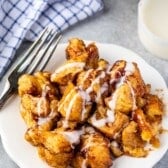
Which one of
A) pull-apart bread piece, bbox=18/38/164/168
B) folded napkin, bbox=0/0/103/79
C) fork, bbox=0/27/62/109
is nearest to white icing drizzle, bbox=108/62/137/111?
pull-apart bread piece, bbox=18/38/164/168

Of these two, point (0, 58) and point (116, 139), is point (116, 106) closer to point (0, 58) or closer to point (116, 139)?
point (116, 139)

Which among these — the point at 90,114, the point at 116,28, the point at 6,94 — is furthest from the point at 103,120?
the point at 116,28

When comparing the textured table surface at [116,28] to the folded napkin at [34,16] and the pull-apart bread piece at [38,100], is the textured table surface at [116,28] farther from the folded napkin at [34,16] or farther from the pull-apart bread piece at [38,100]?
the pull-apart bread piece at [38,100]

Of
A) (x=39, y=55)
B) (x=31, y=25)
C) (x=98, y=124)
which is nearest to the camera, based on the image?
(x=98, y=124)

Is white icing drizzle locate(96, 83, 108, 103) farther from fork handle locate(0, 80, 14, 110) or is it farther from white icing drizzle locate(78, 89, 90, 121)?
fork handle locate(0, 80, 14, 110)

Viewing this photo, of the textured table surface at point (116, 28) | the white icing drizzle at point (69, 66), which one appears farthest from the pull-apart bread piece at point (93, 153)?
the textured table surface at point (116, 28)

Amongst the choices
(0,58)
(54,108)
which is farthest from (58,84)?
(0,58)

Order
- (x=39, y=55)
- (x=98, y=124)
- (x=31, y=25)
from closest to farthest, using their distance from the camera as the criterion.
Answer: (x=98, y=124) < (x=39, y=55) < (x=31, y=25)
